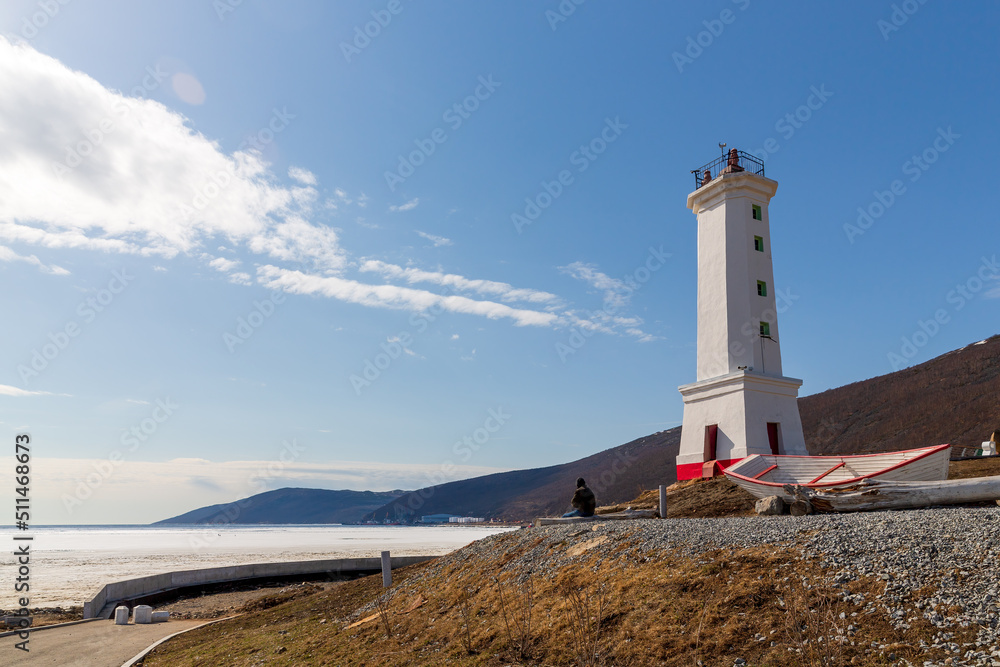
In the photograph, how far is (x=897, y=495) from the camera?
11484mm

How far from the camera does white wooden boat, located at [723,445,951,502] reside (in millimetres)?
13086

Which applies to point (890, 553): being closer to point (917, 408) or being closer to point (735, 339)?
point (735, 339)

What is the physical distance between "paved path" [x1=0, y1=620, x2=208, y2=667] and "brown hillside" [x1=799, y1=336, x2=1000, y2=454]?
70.8m

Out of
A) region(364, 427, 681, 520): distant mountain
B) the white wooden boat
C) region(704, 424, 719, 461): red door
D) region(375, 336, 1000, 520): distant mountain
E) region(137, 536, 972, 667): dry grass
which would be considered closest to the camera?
region(137, 536, 972, 667): dry grass

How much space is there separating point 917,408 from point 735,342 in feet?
243

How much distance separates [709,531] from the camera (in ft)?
29.3

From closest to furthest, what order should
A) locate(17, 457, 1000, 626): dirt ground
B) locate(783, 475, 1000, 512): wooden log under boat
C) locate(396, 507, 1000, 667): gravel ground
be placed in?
locate(396, 507, 1000, 667): gravel ground
locate(783, 475, 1000, 512): wooden log under boat
locate(17, 457, 1000, 626): dirt ground

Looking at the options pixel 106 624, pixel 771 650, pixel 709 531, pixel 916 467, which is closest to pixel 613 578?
pixel 709 531

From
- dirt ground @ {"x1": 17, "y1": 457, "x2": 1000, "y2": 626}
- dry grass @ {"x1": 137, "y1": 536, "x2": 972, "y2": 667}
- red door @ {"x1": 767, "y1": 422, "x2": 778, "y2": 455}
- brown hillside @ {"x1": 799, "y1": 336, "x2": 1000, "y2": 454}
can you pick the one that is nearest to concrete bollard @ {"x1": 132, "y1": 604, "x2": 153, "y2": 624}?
dirt ground @ {"x1": 17, "y1": 457, "x2": 1000, "y2": 626}

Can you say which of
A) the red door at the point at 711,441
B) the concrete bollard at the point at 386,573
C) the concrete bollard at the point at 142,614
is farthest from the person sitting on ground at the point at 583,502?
the concrete bollard at the point at 142,614

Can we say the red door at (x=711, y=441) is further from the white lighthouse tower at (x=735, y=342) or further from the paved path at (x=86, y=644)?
the paved path at (x=86, y=644)

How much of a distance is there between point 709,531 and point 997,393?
3177 inches

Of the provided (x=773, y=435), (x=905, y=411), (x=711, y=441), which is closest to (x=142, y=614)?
(x=711, y=441)

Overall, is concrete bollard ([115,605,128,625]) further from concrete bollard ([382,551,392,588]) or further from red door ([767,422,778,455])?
red door ([767,422,778,455])
